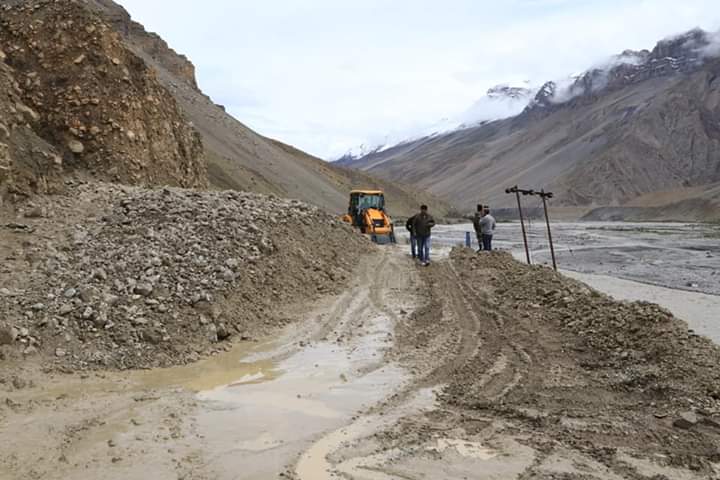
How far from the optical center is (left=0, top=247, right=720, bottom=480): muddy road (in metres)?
5.25

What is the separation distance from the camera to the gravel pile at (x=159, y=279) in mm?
8461

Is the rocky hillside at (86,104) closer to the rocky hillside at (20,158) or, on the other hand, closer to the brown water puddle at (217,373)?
the rocky hillside at (20,158)

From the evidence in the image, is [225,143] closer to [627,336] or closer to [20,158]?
[20,158]

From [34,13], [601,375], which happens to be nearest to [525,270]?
[601,375]

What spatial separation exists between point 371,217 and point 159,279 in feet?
49.0

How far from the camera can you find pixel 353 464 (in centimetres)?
526

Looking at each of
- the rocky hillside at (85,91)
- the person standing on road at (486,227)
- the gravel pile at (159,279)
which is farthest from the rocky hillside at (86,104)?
the person standing on road at (486,227)

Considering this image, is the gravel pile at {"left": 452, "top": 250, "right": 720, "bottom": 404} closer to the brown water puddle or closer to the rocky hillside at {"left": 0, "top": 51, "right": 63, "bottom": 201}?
the brown water puddle

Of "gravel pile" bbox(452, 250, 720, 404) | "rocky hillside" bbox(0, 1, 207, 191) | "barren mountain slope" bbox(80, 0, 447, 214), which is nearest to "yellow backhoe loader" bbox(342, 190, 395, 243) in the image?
"rocky hillside" bbox(0, 1, 207, 191)

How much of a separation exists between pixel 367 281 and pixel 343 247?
2.51 metres

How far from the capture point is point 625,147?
116m

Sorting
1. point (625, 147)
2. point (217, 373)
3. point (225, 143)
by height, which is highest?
point (225, 143)

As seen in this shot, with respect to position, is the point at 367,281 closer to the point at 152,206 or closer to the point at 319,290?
the point at 319,290

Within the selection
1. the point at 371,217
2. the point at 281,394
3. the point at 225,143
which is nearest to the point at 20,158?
the point at 281,394
